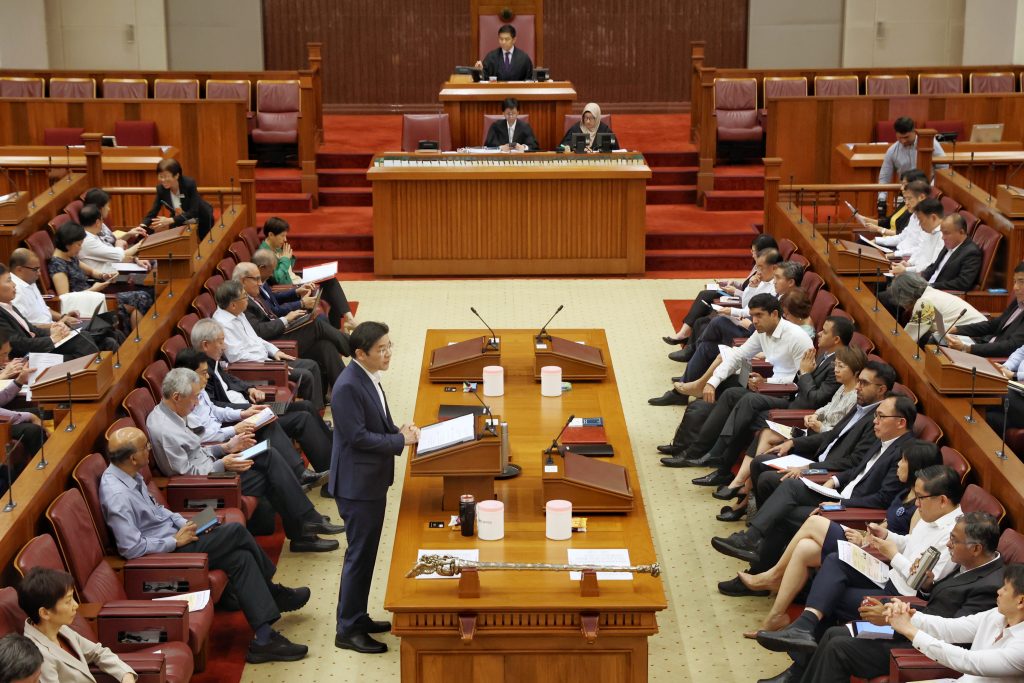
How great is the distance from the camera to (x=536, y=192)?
11.1 meters

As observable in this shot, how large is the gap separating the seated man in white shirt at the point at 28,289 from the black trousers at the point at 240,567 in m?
2.69

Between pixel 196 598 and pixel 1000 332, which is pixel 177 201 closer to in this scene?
pixel 196 598

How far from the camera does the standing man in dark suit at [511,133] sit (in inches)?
466

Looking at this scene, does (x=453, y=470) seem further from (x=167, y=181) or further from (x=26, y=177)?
(x=26, y=177)

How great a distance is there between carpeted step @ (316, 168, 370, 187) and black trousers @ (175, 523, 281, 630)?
8159 mm

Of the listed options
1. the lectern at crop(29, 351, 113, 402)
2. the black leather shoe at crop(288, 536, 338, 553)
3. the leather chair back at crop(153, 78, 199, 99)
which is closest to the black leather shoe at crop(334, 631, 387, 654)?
the black leather shoe at crop(288, 536, 338, 553)

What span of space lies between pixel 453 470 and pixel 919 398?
7.87 ft

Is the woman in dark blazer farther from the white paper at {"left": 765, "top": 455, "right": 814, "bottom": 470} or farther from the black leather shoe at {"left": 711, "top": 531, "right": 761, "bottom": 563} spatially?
the white paper at {"left": 765, "top": 455, "right": 814, "bottom": 470}

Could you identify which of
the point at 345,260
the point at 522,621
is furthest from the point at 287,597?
the point at 345,260

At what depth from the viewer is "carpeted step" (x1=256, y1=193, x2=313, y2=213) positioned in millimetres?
12641

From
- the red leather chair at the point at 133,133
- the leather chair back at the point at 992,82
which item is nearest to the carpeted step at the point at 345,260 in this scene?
the red leather chair at the point at 133,133

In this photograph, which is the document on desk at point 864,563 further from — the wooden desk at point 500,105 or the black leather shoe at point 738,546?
the wooden desk at point 500,105

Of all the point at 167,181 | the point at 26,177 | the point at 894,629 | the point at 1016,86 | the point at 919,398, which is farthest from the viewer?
the point at 1016,86

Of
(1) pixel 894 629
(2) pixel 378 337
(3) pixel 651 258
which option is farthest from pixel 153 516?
(3) pixel 651 258
